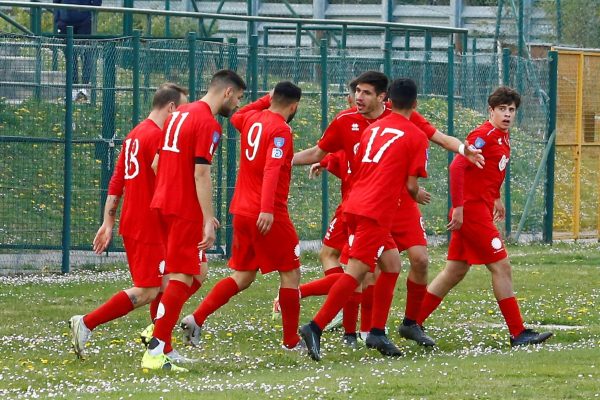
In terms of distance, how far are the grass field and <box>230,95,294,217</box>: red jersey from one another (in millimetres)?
1130

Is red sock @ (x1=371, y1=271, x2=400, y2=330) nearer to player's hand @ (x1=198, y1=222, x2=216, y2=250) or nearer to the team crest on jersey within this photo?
the team crest on jersey

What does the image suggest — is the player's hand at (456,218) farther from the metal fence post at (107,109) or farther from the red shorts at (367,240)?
the metal fence post at (107,109)

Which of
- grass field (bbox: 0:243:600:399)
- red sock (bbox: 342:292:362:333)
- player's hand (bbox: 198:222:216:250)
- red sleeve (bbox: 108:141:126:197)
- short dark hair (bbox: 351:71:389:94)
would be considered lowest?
grass field (bbox: 0:243:600:399)

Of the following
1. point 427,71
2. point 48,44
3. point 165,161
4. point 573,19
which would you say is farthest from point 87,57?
point 573,19

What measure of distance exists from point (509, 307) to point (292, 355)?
183 cm

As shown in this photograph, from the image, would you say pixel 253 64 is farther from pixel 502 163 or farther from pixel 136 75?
pixel 502 163

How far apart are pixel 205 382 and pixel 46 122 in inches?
321

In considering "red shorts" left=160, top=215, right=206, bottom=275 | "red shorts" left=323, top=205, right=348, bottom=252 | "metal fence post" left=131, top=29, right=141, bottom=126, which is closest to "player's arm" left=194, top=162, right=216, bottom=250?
"red shorts" left=160, top=215, right=206, bottom=275

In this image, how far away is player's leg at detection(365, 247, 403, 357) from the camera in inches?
424

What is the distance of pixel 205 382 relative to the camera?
9266mm

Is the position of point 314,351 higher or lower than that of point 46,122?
lower

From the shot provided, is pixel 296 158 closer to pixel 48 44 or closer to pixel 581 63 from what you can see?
pixel 48 44

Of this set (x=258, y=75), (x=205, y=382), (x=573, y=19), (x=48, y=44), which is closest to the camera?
(x=205, y=382)

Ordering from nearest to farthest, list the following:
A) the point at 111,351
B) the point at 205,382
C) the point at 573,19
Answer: the point at 205,382, the point at 111,351, the point at 573,19
